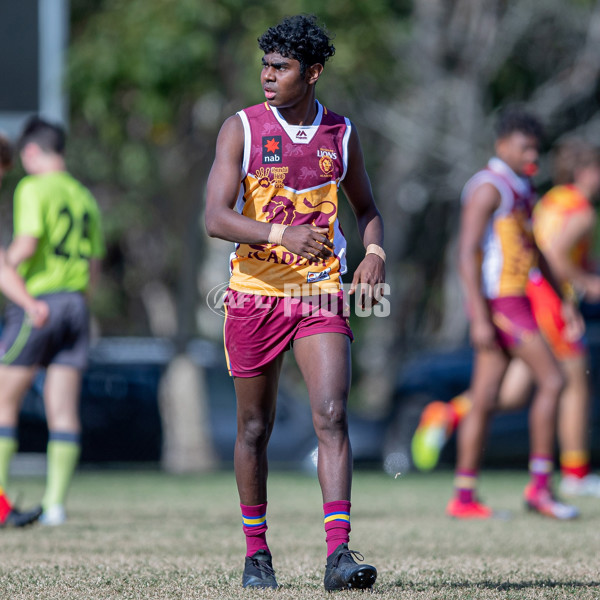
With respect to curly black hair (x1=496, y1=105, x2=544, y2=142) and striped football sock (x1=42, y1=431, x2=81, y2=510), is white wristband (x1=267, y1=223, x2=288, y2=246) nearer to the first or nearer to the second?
striped football sock (x1=42, y1=431, x2=81, y2=510)

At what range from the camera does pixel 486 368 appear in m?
7.90

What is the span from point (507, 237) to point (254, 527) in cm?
355

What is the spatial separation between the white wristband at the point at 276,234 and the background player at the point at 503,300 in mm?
3395

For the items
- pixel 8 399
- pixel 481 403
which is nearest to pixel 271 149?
pixel 8 399

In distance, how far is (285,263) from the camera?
480cm

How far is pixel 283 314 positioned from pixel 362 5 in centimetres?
844

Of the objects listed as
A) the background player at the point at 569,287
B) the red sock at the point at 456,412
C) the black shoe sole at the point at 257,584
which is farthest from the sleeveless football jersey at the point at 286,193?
the red sock at the point at 456,412

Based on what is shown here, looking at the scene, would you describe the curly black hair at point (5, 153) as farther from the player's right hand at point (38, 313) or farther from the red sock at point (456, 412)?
the red sock at point (456, 412)

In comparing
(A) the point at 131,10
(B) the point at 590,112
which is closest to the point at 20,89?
(A) the point at 131,10

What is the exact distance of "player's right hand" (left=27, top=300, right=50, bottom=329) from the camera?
23.7 ft

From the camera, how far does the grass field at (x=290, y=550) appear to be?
15.3ft

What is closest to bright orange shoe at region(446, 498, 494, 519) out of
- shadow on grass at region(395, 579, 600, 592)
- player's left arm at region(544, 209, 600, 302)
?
player's left arm at region(544, 209, 600, 302)

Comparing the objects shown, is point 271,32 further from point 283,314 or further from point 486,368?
point 486,368

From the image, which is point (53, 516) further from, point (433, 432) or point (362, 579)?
point (433, 432)
